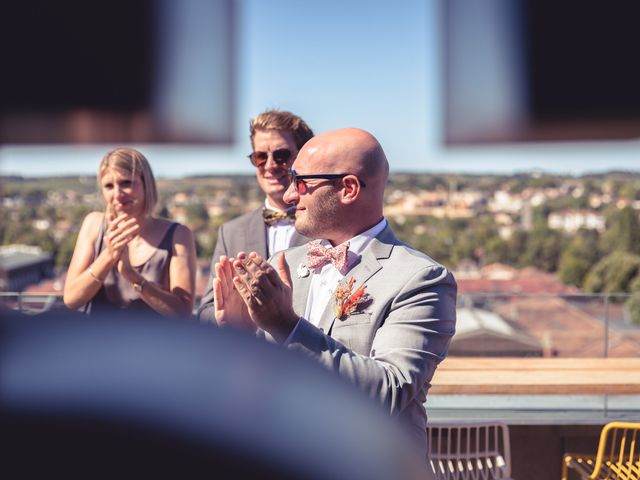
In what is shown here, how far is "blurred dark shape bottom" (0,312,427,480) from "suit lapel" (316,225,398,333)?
862 millimetres

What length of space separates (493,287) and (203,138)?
33.6m

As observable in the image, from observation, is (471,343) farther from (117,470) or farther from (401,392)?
(117,470)

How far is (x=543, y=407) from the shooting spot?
9.80 feet

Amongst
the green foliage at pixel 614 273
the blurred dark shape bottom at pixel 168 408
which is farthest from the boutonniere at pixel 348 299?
the green foliage at pixel 614 273

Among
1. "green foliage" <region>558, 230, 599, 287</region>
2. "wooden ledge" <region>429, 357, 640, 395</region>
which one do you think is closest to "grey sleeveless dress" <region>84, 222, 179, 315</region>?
"wooden ledge" <region>429, 357, 640, 395</region>

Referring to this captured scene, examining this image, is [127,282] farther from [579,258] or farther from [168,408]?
[579,258]

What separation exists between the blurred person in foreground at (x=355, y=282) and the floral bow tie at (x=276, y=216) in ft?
2.25

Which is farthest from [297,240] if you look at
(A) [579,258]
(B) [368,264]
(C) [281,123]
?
(A) [579,258]

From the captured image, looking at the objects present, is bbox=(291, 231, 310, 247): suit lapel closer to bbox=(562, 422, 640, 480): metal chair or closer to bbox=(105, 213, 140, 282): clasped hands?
bbox=(105, 213, 140, 282): clasped hands

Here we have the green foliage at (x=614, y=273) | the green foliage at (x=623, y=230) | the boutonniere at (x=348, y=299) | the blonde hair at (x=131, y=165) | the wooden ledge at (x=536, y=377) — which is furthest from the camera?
the green foliage at (x=623, y=230)

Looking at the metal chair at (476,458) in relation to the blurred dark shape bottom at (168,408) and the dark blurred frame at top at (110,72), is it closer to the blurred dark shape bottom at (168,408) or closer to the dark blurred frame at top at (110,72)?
the dark blurred frame at top at (110,72)

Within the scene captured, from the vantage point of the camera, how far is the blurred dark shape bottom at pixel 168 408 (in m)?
0.41

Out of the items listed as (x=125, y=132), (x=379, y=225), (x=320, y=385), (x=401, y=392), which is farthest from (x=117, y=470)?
(x=379, y=225)

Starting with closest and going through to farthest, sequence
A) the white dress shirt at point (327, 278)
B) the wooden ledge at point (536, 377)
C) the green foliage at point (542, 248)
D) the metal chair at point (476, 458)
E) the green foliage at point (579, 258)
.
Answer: the white dress shirt at point (327, 278) < the metal chair at point (476, 458) < the wooden ledge at point (536, 377) < the green foliage at point (579, 258) < the green foliage at point (542, 248)
